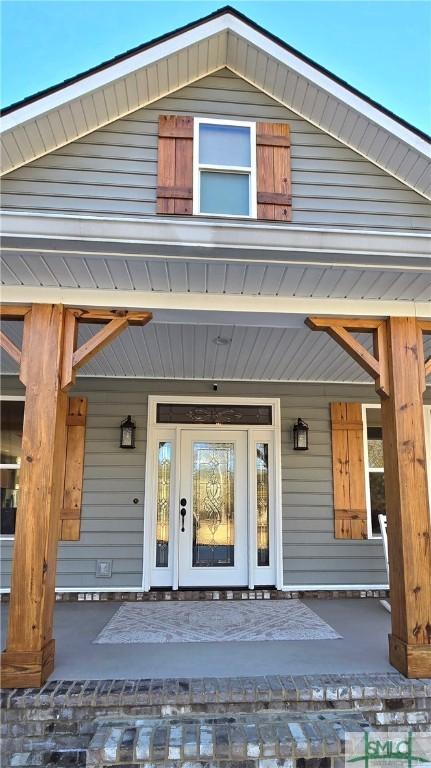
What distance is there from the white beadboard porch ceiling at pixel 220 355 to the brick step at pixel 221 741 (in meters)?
2.58

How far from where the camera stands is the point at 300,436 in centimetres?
576

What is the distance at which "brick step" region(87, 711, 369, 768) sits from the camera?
2527 millimetres

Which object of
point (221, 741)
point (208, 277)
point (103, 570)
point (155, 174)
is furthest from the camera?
point (103, 570)

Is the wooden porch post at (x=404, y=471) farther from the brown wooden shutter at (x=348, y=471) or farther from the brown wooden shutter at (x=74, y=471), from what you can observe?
the brown wooden shutter at (x=74, y=471)

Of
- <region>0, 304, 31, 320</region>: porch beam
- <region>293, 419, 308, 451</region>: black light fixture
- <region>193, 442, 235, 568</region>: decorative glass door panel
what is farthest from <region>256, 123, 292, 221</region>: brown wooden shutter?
<region>193, 442, 235, 568</region>: decorative glass door panel

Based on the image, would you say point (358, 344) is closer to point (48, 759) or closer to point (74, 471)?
point (48, 759)

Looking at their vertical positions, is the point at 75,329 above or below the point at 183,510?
above

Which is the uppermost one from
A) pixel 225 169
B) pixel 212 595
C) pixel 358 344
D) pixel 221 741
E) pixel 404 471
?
pixel 225 169

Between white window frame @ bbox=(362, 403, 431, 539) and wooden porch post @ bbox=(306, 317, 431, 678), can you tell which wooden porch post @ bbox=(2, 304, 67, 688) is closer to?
wooden porch post @ bbox=(306, 317, 431, 678)

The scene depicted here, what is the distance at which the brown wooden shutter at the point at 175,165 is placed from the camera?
3596 millimetres

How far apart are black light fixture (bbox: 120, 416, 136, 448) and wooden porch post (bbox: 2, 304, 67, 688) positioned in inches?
87.1

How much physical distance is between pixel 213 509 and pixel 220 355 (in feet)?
6.30

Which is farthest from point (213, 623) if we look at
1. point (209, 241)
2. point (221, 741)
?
point (209, 241)

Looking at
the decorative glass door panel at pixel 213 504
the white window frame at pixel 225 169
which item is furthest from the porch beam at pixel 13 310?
the decorative glass door panel at pixel 213 504
